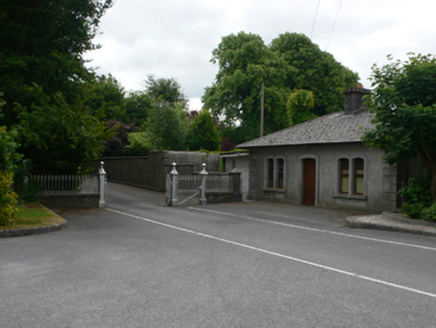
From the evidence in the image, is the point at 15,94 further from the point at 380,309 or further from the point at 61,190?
the point at 380,309

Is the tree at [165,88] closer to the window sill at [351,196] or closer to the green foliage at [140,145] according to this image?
the green foliage at [140,145]

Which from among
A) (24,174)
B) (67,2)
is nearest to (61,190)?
(24,174)

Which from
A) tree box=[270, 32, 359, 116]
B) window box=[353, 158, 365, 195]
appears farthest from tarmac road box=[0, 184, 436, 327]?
tree box=[270, 32, 359, 116]

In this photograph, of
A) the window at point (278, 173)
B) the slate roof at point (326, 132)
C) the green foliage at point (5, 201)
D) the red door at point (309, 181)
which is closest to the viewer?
the green foliage at point (5, 201)

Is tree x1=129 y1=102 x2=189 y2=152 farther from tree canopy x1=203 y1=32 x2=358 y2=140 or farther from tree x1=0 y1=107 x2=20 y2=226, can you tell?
tree x1=0 y1=107 x2=20 y2=226

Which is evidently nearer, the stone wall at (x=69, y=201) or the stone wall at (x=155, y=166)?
the stone wall at (x=69, y=201)

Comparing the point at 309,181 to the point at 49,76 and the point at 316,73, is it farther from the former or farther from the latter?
the point at 316,73

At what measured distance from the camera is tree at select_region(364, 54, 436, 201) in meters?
12.7

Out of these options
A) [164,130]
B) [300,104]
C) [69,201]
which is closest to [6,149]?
[69,201]

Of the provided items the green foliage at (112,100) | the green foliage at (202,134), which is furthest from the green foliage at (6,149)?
the green foliage at (112,100)

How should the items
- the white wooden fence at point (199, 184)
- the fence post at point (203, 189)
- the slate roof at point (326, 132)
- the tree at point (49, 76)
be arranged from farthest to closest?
the fence post at point (203, 189)
the white wooden fence at point (199, 184)
the slate roof at point (326, 132)
the tree at point (49, 76)

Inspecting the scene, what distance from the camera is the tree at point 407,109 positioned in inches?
498

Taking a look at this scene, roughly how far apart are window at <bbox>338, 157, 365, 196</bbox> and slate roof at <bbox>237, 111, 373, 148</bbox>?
45.3 inches

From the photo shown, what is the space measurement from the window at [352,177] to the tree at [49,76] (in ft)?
36.6
